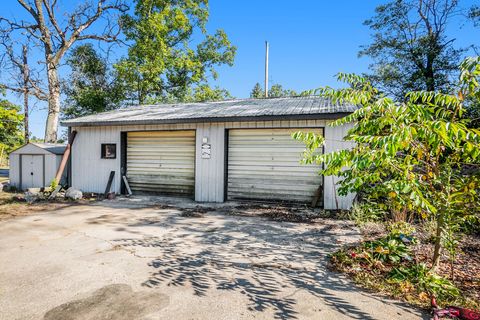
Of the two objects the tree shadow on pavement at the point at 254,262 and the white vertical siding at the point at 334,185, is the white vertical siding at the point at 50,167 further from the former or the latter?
the white vertical siding at the point at 334,185

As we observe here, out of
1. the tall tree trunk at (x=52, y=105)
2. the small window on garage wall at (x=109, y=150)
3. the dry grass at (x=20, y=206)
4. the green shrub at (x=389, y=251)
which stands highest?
the tall tree trunk at (x=52, y=105)

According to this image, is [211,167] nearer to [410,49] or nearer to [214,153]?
[214,153]

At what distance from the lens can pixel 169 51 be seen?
69.4ft

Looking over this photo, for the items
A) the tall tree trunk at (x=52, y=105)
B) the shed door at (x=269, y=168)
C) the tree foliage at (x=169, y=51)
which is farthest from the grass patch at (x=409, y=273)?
the tree foliage at (x=169, y=51)

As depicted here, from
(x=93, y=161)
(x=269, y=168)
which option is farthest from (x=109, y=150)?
(x=269, y=168)

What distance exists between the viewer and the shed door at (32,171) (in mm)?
10078

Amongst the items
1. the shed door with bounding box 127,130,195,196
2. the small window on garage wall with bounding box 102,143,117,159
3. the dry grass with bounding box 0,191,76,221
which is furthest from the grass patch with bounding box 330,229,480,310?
the small window on garage wall with bounding box 102,143,117,159

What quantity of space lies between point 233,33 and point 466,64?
23.1 metres

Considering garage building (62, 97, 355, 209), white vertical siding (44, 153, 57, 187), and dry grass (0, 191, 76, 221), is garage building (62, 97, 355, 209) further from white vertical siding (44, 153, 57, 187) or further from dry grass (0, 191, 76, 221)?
dry grass (0, 191, 76, 221)

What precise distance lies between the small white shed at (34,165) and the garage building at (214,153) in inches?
40.5

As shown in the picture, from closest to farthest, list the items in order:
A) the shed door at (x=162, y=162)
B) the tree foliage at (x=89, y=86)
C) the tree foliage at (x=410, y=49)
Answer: the shed door at (x=162, y=162)
the tree foliage at (x=410, y=49)
the tree foliage at (x=89, y=86)

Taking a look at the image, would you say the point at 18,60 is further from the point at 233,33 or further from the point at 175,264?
the point at 175,264

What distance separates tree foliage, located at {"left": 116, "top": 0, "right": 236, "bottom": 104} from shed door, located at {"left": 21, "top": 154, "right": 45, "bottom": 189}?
1083 centimetres

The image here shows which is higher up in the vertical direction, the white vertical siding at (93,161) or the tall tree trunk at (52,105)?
the tall tree trunk at (52,105)
